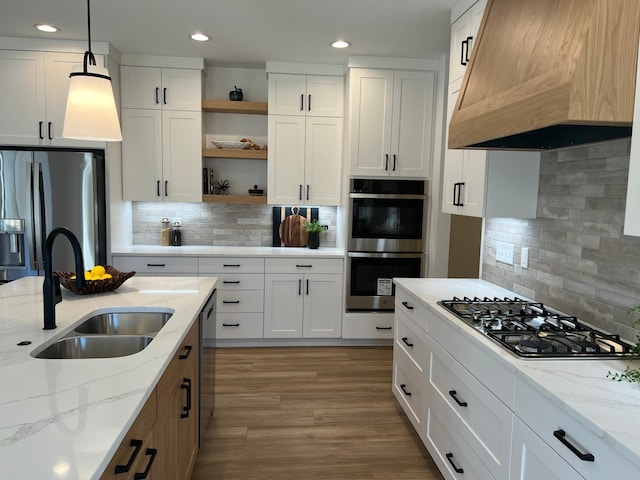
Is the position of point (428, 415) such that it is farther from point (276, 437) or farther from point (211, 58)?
point (211, 58)

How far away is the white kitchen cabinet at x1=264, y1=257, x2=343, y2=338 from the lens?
13.8 ft

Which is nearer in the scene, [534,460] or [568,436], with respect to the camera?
[568,436]

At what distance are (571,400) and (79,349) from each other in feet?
5.60

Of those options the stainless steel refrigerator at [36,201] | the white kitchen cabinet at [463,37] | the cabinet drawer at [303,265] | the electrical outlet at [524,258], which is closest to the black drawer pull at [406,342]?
the electrical outlet at [524,258]

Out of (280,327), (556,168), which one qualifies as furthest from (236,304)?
(556,168)

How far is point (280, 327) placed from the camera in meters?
4.27

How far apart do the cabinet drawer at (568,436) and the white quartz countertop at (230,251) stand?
2802mm

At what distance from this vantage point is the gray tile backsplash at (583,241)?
191 centimetres

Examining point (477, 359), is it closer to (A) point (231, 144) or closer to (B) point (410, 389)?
(B) point (410, 389)

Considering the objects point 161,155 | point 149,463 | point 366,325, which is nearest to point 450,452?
point 149,463

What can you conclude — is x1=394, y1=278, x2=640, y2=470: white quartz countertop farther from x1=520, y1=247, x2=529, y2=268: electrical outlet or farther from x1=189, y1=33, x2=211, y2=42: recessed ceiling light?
x1=189, y1=33, x2=211, y2=42: recessed ceiling light

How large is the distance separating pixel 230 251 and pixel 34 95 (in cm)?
204

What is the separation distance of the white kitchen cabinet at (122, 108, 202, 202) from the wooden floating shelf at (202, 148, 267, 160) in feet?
0.30

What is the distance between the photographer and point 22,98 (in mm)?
3840
